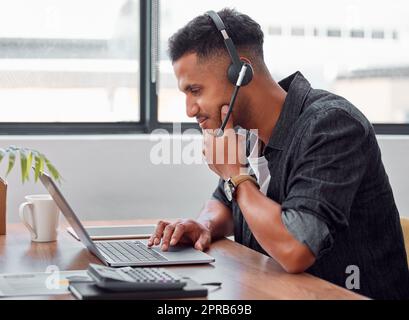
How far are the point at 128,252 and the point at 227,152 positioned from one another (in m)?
0.31

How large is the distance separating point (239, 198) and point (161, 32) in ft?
3.64

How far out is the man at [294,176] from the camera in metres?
1.46

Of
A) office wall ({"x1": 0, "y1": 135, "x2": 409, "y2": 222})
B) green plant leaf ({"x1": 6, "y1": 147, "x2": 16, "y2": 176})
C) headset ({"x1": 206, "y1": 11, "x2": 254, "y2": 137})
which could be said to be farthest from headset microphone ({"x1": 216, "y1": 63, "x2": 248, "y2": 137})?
office wall ({"x1": 0, "y1": 135, "x2": 409, "y2": 222})

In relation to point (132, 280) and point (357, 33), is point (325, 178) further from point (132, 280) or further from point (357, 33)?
point (357, 33)

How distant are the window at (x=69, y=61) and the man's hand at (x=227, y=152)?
886 mm

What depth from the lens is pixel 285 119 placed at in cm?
171

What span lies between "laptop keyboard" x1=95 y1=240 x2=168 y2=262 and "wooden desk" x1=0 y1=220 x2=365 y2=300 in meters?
0.04

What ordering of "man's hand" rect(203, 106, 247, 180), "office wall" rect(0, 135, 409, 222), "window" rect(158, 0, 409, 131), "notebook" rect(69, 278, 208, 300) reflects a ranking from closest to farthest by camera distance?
"notebook" rect(69, 278, 208, 300), "man's hand" rect(203, 106, 247, 180), "office wall" rect(0, 135, 409, 222), "window" rect(158, 0, 409, 131)

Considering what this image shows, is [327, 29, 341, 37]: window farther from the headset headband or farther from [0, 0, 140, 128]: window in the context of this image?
the headset headband

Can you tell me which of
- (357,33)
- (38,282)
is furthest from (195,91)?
(357,33)

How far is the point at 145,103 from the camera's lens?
2.58 m

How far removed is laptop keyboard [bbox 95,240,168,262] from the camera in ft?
4.87
